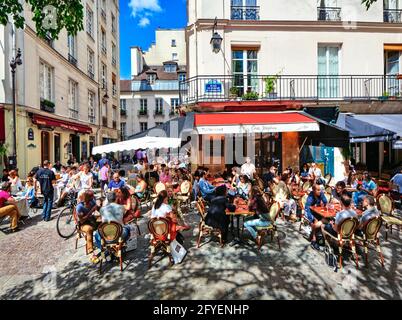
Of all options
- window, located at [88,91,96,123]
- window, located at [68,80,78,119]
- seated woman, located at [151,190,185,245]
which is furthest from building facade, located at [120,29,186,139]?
seated woman, located at [151,190,185,245]

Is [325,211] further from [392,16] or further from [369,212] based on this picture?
[392,16]

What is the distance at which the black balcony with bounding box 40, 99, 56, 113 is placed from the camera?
558 inches

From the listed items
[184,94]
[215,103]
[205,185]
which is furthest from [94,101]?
[205,185]

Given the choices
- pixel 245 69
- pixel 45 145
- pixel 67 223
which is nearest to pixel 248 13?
pixel 245 69

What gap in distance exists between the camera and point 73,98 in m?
18.8

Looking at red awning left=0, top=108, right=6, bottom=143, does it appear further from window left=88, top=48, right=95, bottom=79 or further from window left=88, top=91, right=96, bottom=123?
window left=88, top=48, right=95, bottom=79

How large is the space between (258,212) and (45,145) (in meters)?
14.4

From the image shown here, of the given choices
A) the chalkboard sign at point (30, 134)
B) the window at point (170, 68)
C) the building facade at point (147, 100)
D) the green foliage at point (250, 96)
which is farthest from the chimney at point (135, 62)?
the green foliage at point (250, 96)

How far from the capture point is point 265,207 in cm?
519

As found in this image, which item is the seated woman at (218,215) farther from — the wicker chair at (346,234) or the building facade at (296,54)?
the building facade at (296,54)

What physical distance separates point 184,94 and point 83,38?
43.8ft

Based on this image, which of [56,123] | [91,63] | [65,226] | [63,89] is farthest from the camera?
[91,63]

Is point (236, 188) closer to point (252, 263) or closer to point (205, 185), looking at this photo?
point (205, 185)

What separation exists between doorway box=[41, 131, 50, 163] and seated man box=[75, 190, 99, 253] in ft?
37.5
